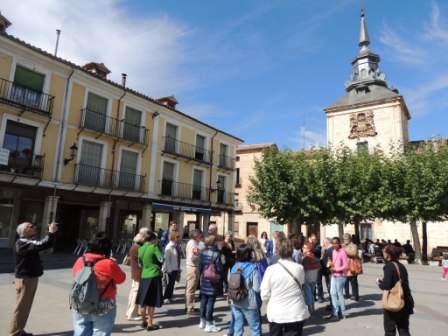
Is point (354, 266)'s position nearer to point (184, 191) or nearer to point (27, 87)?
point (27, 87)

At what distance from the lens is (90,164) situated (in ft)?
61.1

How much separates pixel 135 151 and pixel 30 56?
743 cm

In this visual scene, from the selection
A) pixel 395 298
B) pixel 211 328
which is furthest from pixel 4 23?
pixel 395 298

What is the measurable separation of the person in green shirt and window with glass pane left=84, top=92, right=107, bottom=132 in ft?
46.6

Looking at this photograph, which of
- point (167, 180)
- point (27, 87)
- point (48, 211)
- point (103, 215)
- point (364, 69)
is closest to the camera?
point (27, 87)

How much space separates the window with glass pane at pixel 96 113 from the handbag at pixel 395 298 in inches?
674

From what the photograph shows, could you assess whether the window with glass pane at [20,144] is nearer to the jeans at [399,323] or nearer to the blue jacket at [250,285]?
the blue jacket at [250,285]

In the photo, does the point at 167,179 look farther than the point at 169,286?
Yes

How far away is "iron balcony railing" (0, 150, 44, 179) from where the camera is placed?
1520 cm

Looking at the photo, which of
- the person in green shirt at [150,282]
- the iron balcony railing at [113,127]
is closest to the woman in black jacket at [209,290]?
the person in green shirt at [150,282]

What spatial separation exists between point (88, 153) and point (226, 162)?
39.5 ft

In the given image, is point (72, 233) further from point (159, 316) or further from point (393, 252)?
point (393, 252)

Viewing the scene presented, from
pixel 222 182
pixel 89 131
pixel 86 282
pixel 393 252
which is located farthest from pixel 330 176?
pixel 86 282

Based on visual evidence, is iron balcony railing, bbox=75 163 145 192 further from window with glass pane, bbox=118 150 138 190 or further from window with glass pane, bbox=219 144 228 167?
window with glass pane, bbox=219 144 228 167
